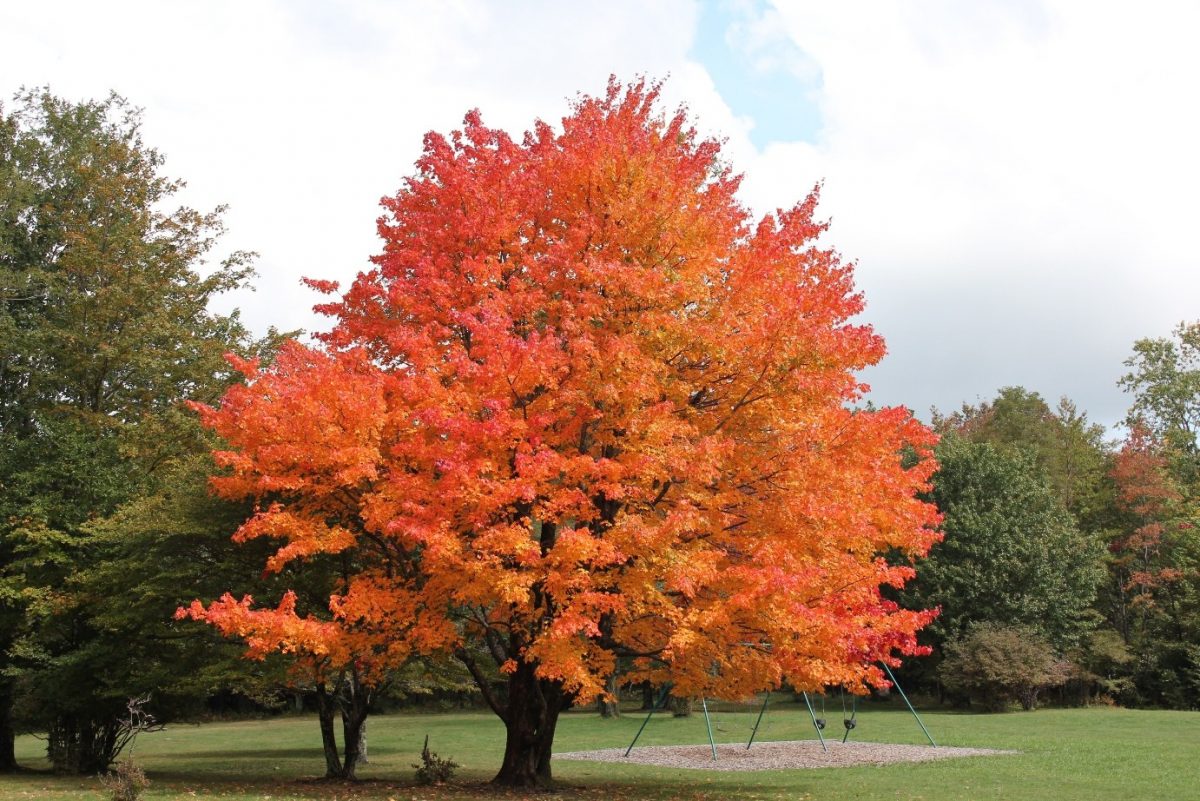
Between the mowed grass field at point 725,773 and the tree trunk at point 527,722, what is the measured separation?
0.58m

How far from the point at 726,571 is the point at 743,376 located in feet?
9.55

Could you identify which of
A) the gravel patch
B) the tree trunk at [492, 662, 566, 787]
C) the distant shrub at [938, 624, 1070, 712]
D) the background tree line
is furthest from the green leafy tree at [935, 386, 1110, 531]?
the tree trunk at [492, 662, 566, 787]

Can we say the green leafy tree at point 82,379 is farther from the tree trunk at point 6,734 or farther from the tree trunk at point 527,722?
the tree trunk at point 527,722

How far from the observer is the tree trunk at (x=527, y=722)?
17.1 meters

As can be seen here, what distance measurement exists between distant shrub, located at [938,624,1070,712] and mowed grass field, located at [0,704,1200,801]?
1.45 m

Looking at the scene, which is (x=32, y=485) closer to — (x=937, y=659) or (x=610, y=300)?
(x=610, y=300)

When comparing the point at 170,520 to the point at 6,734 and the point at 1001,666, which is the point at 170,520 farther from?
the point at 1001,666

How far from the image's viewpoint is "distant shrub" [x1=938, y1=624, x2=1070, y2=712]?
1560 inches

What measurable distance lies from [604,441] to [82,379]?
21.8 m

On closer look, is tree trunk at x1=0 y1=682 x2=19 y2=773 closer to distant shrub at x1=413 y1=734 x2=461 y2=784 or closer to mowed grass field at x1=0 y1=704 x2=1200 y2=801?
mowed grass field at x1=0 y1=704 x2=1200 y2=801

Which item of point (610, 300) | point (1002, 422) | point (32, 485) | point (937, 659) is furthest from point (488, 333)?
point (1002, 422)

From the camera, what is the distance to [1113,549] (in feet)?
172

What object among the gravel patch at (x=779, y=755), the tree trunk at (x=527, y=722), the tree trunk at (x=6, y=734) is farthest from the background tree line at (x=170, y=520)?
the gravel patch at (x=779, y=755)

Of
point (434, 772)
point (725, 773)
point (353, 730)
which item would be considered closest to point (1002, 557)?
point (725, 773)
